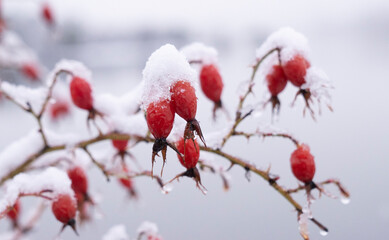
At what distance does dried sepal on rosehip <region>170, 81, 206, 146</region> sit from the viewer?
791mm

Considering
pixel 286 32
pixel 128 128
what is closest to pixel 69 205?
pixel 128 128

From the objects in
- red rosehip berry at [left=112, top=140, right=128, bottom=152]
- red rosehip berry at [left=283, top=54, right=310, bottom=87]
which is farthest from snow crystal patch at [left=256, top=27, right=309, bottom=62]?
red rosehip berry at [left=112, top=140, right=128, bottom=152]

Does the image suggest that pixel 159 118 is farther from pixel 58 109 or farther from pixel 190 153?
pixel 58 109

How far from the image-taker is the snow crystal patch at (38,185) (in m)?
1.07

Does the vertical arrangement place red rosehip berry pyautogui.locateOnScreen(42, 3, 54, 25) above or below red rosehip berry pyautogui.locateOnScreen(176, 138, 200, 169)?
above

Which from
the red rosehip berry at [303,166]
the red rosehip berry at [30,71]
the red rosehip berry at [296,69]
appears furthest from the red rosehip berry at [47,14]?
the red rosehip berry at [303,166]

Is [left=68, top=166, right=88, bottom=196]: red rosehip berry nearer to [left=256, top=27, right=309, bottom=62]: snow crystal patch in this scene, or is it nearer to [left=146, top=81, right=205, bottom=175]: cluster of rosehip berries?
[left=146, top=81, right=205, bottom=175]: cluster of rosehip berries

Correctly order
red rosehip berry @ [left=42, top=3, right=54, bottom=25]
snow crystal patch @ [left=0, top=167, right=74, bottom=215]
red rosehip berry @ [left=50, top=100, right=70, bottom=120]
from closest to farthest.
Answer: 1. snow crystal patch @ [left=0, top=167, right=74, bottom=215]
2. red rosehip berry @ [left=50, top=100, right=70, bottom=120]
3. red rosehip berry @ [left=42, top=3, right=54, bottom=25]

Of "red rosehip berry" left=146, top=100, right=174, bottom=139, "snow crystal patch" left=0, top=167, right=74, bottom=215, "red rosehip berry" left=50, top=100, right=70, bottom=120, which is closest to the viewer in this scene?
"red rosehip berry" left=146, top=100, right=174, bottom=139

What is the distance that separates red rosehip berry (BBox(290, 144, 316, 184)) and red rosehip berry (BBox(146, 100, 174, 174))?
1.45 feet

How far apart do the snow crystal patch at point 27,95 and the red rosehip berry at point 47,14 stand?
194 centimetres

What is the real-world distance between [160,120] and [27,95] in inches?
26.0

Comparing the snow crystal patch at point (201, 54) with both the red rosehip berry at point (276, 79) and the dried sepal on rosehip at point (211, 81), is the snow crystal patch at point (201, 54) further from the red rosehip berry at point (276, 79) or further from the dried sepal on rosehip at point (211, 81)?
the red rosehip berry at point (276, 79)

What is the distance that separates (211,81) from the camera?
1.23m
